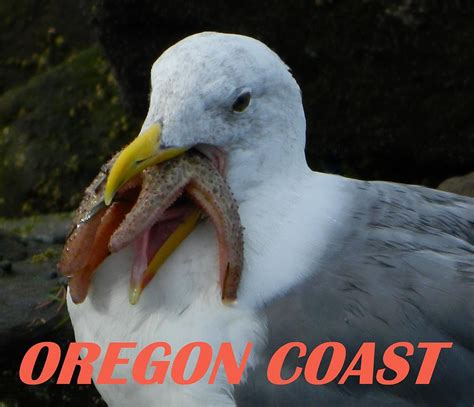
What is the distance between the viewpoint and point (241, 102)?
95.2 inches

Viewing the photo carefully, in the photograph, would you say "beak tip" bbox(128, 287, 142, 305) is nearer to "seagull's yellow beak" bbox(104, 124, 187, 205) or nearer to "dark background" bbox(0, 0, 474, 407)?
"seagull's yellow beak" bbox(104, 124, 187, 205)

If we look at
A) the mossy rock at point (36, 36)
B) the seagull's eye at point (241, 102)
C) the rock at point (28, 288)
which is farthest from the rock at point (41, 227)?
the seagull's eye at point (241, 102)

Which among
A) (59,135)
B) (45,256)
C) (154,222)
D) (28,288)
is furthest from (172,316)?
(59,135)

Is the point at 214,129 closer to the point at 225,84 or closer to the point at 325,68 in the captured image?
the point at 225,84

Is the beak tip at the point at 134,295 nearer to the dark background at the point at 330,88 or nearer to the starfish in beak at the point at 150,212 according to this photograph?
the starfish in beak at the point at 150,212

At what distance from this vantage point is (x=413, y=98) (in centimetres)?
446

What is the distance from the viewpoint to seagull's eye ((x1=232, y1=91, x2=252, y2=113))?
2.40 metres

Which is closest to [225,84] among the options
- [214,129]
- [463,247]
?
[214,129]

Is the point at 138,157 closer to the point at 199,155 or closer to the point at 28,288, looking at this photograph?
the point at 199,155

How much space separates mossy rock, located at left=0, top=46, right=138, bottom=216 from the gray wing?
10.7 feet

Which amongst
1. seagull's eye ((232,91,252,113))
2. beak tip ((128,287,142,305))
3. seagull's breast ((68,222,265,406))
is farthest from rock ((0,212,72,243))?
seagull's eye ((232,91,252,113))

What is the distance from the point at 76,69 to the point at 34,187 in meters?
0.72

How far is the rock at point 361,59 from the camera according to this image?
429 centimetres

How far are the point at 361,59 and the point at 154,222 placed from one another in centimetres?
223
